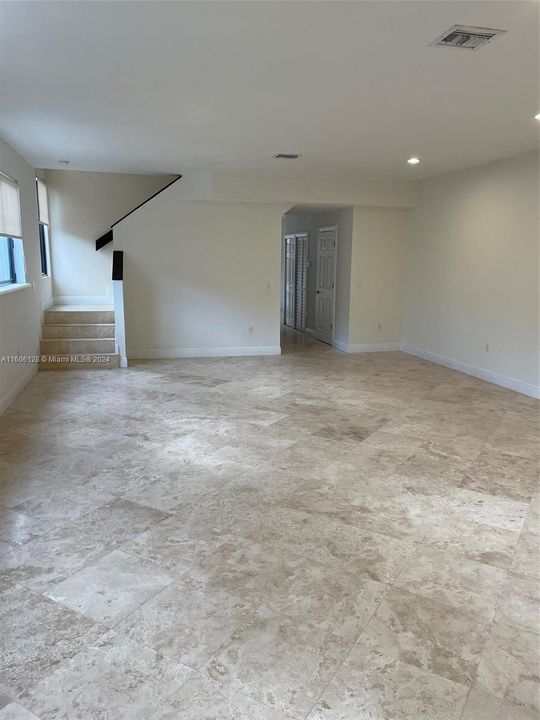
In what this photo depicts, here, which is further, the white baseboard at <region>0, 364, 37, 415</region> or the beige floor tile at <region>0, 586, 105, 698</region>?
the white baseboard at <region>0, 364, 37, 415</region>

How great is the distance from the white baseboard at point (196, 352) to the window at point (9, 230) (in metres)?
2.09

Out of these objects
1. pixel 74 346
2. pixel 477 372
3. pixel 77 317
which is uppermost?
pixel 77 317

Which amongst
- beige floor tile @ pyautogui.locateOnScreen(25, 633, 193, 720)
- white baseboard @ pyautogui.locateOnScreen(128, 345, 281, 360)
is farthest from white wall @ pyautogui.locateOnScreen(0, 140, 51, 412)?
beige floor tile @ pyautogui.locateOnScreen(25, 633, 193, 720)

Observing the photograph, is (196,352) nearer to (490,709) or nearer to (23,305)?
(23,305)

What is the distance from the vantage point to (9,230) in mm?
5355

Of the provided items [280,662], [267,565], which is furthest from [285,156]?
[280,662]

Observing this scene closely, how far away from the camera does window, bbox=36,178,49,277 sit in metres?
7.77

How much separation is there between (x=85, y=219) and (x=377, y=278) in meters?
4.85

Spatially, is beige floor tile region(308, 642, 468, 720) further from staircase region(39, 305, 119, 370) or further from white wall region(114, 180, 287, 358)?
white wall region(114, 180, 287, 358)

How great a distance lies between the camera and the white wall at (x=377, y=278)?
26.6 ft

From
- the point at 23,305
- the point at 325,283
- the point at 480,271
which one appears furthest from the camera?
the point at 325,283

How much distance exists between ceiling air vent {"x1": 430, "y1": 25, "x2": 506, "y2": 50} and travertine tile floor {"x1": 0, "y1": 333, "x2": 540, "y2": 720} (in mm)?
2673

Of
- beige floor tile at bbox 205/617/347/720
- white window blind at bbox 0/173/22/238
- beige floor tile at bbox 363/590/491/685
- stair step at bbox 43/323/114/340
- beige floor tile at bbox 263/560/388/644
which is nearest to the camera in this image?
beige floor tile at bbox 205/617/347/720

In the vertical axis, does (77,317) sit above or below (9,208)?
below
